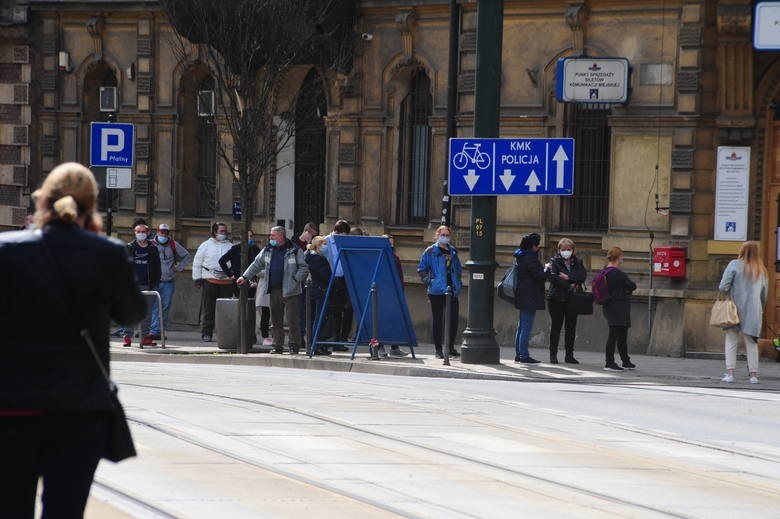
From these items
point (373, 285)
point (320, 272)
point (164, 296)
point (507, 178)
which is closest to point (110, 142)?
point (164, 296)

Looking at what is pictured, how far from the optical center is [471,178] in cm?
2059

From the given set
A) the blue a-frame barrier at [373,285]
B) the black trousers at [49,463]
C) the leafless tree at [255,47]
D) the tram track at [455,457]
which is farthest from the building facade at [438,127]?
the black trousers at [49,463]

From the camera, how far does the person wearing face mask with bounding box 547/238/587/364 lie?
21469 millimetres

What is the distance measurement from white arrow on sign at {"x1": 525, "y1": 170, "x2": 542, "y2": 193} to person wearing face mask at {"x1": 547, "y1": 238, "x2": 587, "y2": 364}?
1.16 meters

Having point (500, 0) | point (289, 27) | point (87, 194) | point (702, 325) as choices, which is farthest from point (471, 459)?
point (289, 27)

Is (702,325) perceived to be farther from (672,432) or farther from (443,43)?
(672,432)

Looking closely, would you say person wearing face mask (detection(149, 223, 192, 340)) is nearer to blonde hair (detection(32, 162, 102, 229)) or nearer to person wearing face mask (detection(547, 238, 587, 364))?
person wearing face mask (detection(547, 238, 587, 364))

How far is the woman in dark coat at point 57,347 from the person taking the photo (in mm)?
5520

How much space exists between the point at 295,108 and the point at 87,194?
22.2 m

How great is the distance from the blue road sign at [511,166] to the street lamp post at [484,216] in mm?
238

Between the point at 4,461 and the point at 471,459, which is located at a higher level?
the point at 4,461

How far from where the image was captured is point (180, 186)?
1178 inches

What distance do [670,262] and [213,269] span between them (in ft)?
23.1

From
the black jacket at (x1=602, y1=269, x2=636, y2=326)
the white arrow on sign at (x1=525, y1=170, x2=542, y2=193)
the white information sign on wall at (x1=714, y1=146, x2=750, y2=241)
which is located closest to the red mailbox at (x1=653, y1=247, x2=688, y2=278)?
the white information sign on wall at (x1=714, y1=146, x2=750, y2=241)
